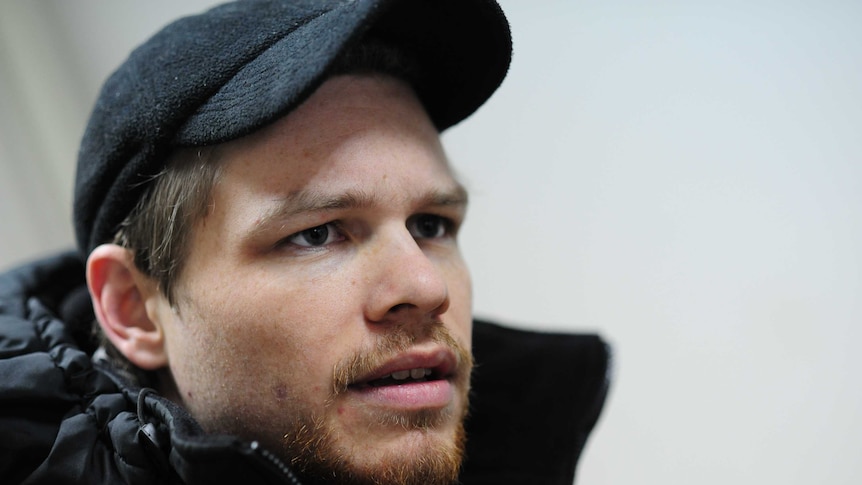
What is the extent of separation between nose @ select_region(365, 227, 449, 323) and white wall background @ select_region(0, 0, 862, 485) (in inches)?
20.2

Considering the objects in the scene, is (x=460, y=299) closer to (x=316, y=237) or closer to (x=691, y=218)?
(x=316, y=237)

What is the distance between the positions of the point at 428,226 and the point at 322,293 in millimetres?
229

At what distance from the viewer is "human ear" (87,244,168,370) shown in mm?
958

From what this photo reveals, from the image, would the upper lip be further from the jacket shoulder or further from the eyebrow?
the jacket shoulder

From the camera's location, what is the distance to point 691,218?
55.7 inches

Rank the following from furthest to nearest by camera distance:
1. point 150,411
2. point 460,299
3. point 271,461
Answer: point 460,299 < point 150,411 < point 271,461

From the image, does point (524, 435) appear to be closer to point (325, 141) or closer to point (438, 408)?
point (438, 408)

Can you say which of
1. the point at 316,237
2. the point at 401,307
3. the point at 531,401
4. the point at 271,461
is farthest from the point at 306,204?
the point at 531,401

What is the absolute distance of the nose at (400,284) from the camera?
82 cm

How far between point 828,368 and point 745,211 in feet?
1.09

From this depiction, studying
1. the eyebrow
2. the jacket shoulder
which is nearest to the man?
the eyebrow

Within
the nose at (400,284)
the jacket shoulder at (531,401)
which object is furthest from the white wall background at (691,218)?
the nose at (400,284)

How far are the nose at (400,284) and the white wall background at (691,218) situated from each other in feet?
1.68

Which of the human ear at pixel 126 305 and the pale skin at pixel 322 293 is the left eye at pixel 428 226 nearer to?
the pale skin at pixel 322 293
